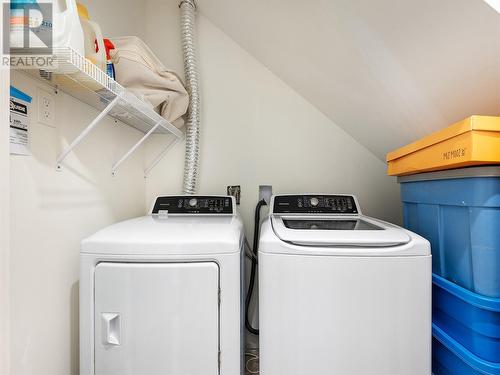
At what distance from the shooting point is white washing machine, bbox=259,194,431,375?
0.98 m

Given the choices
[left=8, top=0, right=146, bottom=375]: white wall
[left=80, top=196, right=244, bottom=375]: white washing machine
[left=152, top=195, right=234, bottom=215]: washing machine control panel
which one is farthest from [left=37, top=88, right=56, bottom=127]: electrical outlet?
[left=152, top=195, right=234, bottom=215]: washing machine control panel

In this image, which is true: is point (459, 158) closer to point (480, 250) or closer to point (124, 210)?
point (480, 250)

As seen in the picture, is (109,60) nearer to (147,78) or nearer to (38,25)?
(147,78)

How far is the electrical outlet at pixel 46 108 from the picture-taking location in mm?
1044

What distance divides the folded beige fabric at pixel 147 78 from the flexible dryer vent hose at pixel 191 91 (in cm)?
11

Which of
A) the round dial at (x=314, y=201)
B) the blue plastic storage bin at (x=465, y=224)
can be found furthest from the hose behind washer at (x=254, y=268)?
the blue plastic storage bin at (x=465, y=224)

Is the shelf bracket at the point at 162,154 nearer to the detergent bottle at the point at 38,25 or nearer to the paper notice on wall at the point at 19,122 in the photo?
the paper notice on wall at the point at 19,122

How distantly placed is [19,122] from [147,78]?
747 millimetres

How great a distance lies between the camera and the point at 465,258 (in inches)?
39.2

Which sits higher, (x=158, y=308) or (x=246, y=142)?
(x=246, y=142)

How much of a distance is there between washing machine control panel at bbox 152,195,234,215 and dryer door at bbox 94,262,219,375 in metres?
0.71

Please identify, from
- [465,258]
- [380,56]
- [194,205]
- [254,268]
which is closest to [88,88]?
[194,205]

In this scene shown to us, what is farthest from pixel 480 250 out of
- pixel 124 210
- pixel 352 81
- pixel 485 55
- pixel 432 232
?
pixel 124 210

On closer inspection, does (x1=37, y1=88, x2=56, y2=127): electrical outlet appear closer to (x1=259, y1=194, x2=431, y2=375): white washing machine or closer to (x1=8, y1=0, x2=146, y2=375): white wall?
(x1=8, y1=0, x2=146, y2=375): white wall
